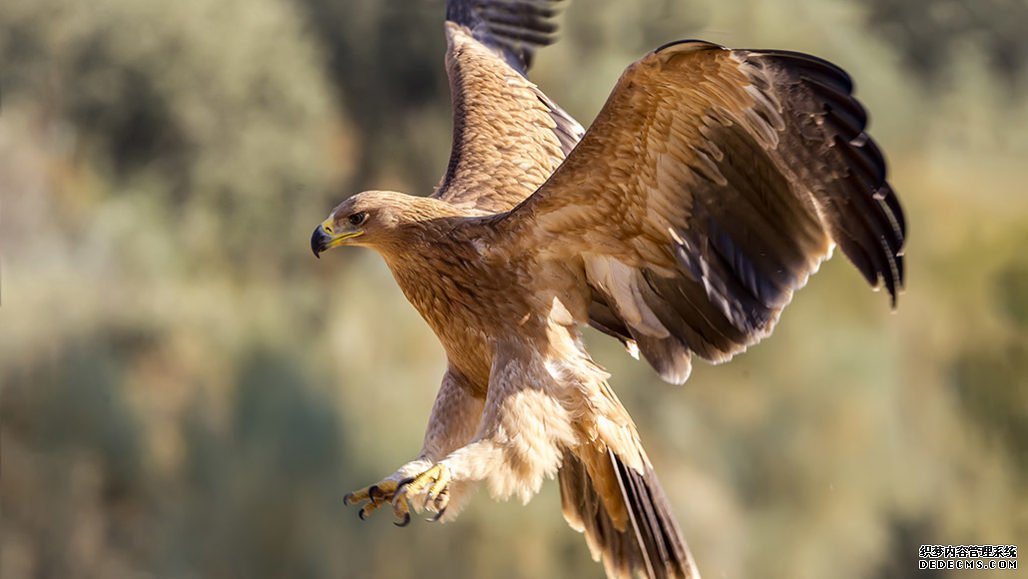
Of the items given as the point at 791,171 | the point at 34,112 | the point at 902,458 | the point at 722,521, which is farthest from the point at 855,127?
the point at 34,112

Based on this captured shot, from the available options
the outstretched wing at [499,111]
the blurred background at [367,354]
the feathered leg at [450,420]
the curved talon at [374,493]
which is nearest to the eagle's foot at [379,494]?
the curved talon at [374,493]

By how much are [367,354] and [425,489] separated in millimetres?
11874

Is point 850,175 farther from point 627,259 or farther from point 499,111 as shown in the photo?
point 499,111

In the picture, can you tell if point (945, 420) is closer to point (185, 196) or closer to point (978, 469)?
point (978, 469)

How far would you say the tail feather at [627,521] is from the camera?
15.8 feet

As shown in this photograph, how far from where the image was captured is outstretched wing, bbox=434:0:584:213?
218 inches

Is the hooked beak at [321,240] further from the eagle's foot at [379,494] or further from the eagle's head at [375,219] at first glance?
the eagle's foot at [379,494]

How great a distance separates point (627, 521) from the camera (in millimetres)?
4957

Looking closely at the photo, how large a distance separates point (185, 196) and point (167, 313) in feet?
4.78

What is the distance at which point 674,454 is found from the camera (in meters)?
15.3

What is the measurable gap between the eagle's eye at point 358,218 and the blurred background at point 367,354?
10019mm

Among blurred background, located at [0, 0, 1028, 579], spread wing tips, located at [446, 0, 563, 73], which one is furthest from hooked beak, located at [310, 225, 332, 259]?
blurred background, located at [0, 0, 1028, 579]

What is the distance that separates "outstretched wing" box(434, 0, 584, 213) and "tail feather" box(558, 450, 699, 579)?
1.09m

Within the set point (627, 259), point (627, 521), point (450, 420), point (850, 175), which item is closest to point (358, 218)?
point (450, 420)
